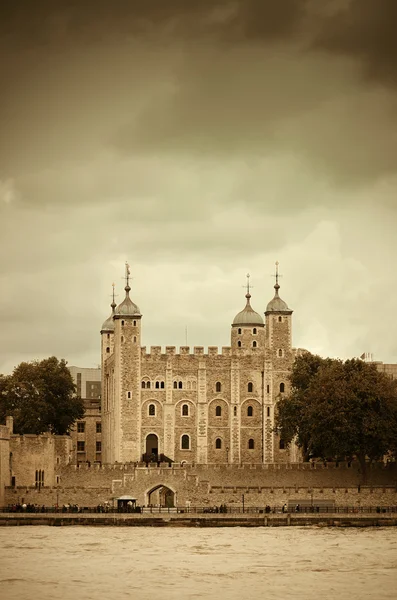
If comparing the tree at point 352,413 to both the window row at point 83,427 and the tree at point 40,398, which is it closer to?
the tree at point 40,398

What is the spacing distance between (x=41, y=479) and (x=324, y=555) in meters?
31.4

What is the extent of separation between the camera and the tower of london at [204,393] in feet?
401

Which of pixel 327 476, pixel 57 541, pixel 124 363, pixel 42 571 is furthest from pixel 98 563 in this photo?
pixel 124 363

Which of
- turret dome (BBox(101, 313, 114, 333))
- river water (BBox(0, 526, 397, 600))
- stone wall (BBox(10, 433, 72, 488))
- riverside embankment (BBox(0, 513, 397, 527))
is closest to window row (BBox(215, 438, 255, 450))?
turret dome (BBox(101, 313, 114, 333))

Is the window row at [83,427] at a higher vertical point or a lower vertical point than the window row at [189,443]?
higher

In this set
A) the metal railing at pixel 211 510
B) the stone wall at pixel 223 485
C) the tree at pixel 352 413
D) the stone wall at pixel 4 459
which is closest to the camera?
the metal railing at pixel 211 510

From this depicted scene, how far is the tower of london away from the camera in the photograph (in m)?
122

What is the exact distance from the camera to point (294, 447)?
12212 cm

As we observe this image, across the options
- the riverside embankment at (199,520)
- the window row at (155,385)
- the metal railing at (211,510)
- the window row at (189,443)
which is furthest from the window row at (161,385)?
the riverside embankment at (199,520)

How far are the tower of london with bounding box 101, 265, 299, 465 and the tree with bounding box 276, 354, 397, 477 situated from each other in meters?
13.8

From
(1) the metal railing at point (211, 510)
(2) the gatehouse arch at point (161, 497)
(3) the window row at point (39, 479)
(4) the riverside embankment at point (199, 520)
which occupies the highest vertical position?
(3) the window row at point (39, 479)

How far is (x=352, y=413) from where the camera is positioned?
103938mm

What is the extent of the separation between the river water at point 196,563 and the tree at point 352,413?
1181 centimetres

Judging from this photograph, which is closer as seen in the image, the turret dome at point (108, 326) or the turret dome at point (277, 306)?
the turret dome at point (277, 306)
